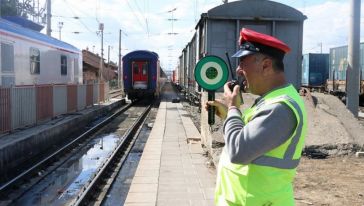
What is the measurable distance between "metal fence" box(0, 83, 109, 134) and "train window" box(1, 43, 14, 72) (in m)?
0.76

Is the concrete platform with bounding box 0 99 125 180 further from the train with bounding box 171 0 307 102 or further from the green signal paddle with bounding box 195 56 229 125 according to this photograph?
the green signal paddle with bounding box 195 56 229 125

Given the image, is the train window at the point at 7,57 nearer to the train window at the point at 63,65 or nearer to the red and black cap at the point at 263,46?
the train window at the point at 63,65

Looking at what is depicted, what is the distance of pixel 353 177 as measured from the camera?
24.1 ft

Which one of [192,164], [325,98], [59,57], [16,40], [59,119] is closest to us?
[192,164]

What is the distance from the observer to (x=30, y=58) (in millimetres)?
15797

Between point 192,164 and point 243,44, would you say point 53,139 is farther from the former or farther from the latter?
point 243,44

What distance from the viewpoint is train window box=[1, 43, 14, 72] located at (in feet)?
43.1

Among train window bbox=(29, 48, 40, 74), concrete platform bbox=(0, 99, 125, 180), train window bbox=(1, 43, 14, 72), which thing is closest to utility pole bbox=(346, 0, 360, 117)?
concrete platform bbox=(0, 99, 125, 180)

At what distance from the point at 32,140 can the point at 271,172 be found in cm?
1066

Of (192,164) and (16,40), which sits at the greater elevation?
(16,40)

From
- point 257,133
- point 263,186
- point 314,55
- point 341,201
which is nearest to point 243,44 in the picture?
point 257,133

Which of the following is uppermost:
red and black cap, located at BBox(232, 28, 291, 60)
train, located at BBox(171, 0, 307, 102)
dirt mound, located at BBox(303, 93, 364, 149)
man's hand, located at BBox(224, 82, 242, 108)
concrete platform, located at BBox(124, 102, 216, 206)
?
train, located at BBox(171, 0, 307, 102)

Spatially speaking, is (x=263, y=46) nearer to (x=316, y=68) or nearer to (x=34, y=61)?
(x=34, y=61)

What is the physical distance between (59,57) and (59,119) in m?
4.10
